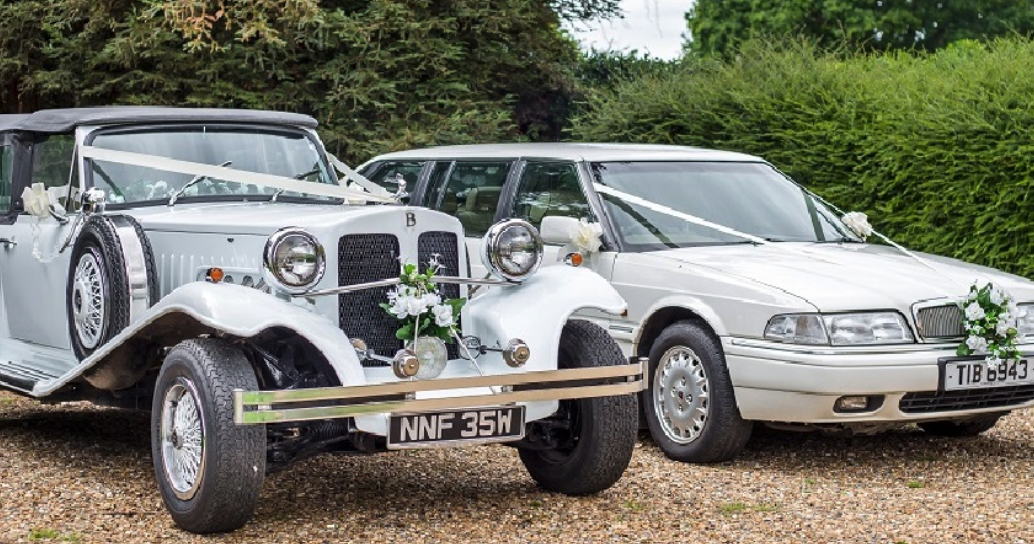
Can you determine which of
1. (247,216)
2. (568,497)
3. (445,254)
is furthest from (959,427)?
(247,216)

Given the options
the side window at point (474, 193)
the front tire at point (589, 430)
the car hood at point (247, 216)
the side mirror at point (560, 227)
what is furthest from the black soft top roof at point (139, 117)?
the front tire at point (589, 430)

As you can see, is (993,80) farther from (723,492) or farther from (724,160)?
(723,492)

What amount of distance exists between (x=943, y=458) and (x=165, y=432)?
4298mm

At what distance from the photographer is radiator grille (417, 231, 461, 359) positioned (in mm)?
6445

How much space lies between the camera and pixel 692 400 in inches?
304

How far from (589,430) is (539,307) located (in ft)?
2.04

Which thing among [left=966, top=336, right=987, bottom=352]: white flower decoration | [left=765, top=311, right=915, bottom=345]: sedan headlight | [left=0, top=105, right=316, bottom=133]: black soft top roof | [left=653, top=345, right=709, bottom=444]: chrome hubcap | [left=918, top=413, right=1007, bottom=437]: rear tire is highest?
[left=0, top=105, right=316, bottom=133]: black soft top roof

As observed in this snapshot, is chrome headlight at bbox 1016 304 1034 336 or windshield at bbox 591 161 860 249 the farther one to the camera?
windshield at bbox 591 161 860 249

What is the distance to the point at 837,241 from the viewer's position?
8891 mm

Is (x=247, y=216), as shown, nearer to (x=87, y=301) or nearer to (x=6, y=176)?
(x=87, y=301)

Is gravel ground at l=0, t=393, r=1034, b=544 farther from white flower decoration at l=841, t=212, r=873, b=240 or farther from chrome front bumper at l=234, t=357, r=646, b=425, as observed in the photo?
white flower decoration at l=841, t=212, r=873, b=240

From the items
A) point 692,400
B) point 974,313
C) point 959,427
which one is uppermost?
point 974,313

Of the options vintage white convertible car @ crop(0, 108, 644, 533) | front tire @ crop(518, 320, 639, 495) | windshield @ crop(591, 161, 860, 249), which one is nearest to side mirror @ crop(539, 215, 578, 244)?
windshield @ crop(591, 161, 860, 249)

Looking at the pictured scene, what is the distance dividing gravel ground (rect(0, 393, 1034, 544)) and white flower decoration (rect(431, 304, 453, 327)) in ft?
2.89
